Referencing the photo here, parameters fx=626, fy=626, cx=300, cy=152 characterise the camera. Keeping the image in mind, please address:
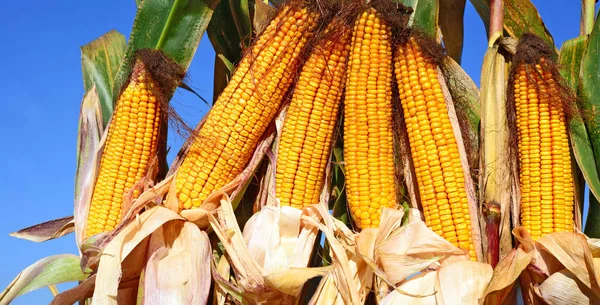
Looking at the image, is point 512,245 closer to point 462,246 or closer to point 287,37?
point 462,246

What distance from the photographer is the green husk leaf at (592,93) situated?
8.39ft

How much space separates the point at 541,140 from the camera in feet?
8.09

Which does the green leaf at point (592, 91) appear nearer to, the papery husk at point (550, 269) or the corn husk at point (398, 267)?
the papery husk at point (550, 269)

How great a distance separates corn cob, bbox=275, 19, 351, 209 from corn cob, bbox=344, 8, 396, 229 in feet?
0.26

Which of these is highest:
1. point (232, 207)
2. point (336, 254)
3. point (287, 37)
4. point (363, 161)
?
point (287, 37)

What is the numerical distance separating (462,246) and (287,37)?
1.13 meters

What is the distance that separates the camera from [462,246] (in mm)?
2340

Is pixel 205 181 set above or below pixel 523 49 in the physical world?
below

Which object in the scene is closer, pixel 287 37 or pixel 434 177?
pixel 434 177

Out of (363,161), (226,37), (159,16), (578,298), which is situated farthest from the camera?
(226,37)

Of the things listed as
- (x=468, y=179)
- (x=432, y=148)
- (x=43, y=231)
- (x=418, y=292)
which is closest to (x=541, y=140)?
(x=468, y=179)

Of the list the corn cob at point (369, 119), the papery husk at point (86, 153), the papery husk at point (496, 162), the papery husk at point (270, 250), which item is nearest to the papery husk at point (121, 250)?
the papery husk at point (270, 250)

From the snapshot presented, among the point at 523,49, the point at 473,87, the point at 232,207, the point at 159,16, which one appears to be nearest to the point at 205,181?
the point at 232,207

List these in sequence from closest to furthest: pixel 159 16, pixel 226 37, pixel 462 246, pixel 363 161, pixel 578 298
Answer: pixel 578 298, pixel 462 246, pixel 363 161, pixel 159 16, pixel 226 37
